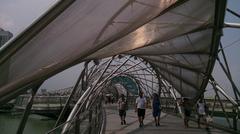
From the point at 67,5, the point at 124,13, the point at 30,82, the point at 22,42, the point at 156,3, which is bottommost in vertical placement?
the point at 30,82

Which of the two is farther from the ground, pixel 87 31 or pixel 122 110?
pixel 87 31

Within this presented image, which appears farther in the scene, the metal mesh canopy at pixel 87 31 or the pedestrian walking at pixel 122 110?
the pedestrian walking at pixel 122 110

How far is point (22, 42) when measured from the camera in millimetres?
5840

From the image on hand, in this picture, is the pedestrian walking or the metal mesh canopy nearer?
the metal mesh canopy

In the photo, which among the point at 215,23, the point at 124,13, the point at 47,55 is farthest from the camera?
the point at 215,23

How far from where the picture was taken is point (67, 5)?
6184 millimetres

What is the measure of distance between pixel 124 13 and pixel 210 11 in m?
6.45

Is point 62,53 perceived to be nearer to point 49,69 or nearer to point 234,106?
point 49,69

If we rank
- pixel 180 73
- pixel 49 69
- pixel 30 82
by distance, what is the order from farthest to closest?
pixel 180 73 < pixel 49 69 < pixel 30 82

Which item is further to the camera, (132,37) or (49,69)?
(132,37)

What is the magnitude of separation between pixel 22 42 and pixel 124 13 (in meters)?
4.67

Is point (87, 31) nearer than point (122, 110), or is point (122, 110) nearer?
point (87, 31)

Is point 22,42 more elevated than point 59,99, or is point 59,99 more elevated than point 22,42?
point 59,99

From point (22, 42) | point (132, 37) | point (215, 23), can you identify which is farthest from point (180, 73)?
point (22, 42)
